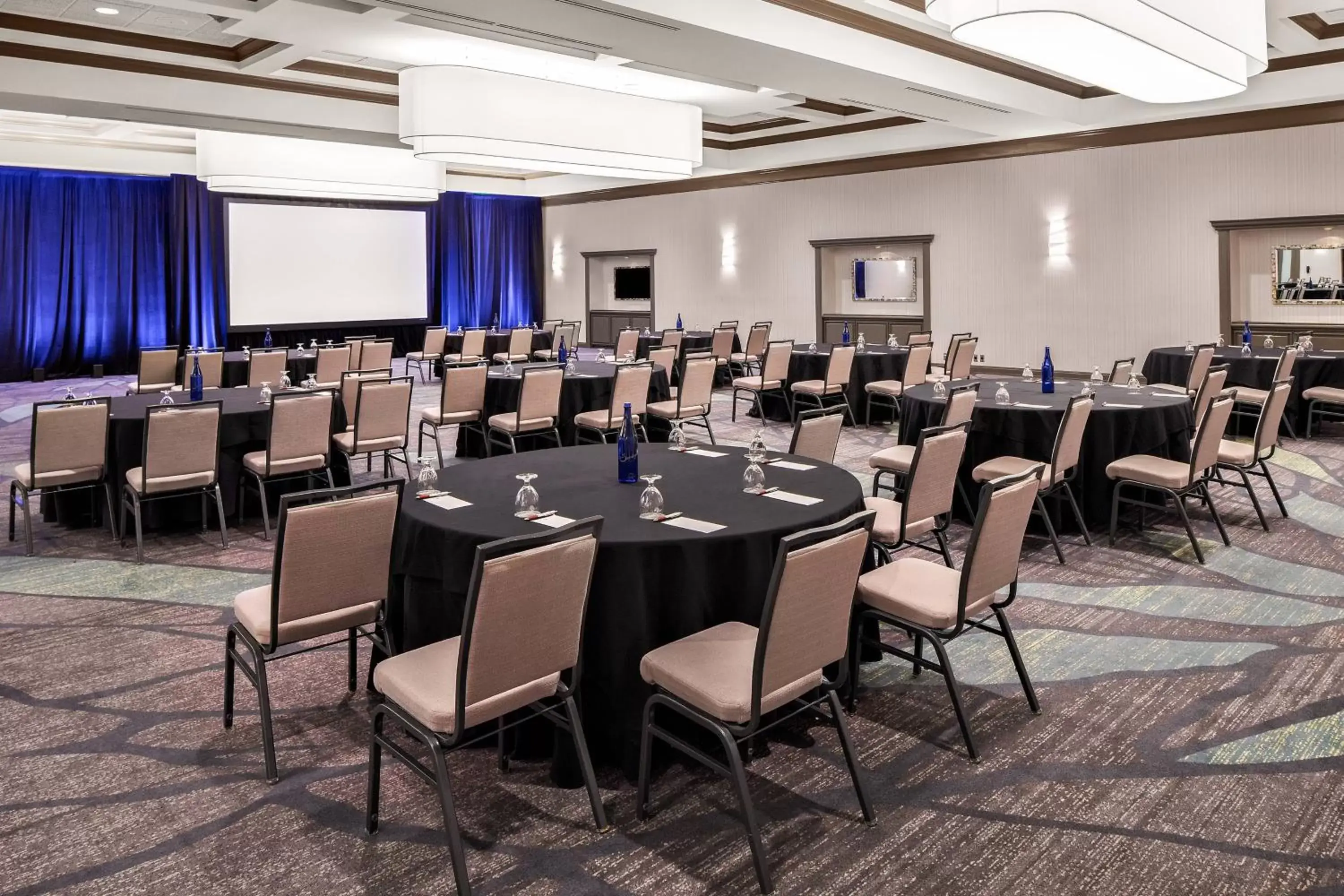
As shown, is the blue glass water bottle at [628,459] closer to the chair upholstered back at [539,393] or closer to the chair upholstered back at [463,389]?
the chair upholstered back at [539,393]

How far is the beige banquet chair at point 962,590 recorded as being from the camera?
312cm

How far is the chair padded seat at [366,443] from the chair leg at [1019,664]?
459 centimetres

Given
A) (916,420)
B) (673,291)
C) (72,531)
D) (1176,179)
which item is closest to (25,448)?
(72,531)

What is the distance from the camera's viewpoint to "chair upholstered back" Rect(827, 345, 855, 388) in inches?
382

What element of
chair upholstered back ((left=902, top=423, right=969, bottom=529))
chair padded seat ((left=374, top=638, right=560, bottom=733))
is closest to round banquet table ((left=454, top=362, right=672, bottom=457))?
chair upholstered back ((left=902, top=423, right=969, bottom=529))

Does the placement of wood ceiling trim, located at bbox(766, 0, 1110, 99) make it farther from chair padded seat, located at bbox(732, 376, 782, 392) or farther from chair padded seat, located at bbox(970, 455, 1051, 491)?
chair padded seat, located at bbox(970, 455, 1051, 491)

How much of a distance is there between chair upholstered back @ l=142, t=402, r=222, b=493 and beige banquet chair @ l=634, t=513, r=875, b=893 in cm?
388

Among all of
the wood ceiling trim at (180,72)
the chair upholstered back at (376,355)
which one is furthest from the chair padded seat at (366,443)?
the wood ceiling trim at (180,72)

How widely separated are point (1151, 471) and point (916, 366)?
14.3ft

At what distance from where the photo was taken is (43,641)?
4387mm

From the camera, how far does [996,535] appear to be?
3188mm

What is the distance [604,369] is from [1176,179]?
316 inches

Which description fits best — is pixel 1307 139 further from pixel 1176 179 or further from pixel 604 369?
pixel 604 369

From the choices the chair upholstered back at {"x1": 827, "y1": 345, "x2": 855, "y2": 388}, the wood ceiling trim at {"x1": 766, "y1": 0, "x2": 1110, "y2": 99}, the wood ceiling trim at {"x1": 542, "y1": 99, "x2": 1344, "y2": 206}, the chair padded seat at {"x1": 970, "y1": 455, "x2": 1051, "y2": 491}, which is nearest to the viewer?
the chair padded seat at {"x1": 970, "y1": 455, "x2": 1051, "y2": 491}
